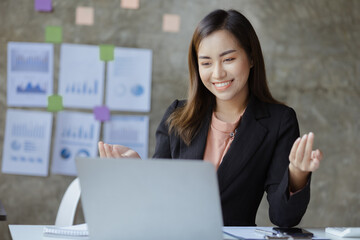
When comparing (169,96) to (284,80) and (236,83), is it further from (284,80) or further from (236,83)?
(236,83)

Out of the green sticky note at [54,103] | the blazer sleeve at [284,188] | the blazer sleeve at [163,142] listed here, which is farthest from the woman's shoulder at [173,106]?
the green sticky note at [54,103]

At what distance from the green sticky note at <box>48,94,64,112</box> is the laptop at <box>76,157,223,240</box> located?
2.19 m

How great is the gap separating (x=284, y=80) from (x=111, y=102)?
1080 mm

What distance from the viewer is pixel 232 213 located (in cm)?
178

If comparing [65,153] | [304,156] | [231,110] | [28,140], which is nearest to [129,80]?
[65,153]

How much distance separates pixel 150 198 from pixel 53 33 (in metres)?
2.34

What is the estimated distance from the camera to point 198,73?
1.93m

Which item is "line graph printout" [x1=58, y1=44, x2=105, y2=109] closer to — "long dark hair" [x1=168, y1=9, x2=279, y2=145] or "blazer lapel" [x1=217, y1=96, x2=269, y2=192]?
"long dark hair" [x1=168, y1=9, x2=279, y2=145]

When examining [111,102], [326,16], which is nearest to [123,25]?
[111,102]

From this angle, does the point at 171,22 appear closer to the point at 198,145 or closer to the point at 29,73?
the point at 29,73

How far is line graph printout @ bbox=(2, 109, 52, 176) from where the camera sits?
322 cm

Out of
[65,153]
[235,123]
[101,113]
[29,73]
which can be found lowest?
[65,153]

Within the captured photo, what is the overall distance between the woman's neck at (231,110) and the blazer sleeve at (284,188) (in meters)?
0.16

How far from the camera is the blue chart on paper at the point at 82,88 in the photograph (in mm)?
3244
